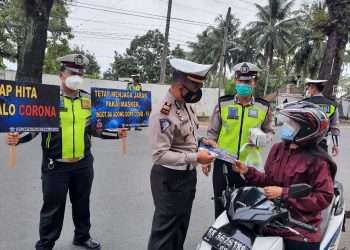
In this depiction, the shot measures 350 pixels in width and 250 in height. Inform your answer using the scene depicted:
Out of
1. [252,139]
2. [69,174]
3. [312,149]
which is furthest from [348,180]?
[69,174]

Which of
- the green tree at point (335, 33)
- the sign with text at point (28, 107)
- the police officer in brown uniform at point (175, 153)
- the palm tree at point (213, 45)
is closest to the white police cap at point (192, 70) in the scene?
the police officer in brown uniform at point (175, 153)

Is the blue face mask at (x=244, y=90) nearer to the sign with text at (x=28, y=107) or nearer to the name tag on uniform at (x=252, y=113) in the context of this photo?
the name tag on uniform at (x=252, y=113)

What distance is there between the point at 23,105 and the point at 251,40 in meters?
41.8

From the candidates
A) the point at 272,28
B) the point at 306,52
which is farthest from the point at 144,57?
the point at 306,52

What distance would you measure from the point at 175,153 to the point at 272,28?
131 feet

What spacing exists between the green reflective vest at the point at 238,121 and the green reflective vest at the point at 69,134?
1.28m

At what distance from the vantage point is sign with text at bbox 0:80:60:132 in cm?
271

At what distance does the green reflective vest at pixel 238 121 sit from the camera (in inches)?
136

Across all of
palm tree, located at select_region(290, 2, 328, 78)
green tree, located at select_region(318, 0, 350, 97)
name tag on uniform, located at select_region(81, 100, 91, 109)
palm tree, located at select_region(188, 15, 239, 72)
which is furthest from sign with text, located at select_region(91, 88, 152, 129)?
palm tree, located at select_region(188, 15, 239, 72)

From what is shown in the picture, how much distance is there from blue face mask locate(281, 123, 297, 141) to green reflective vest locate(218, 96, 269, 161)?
92 centimetres

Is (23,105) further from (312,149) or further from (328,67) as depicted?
(328,67)

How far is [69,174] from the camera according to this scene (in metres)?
3.29

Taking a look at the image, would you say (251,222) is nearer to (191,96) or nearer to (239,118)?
(191,96)

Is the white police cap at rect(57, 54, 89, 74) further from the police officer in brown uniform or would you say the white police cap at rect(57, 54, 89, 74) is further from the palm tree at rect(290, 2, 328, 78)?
the palm tree at rect(290, 2, 328, 78)
